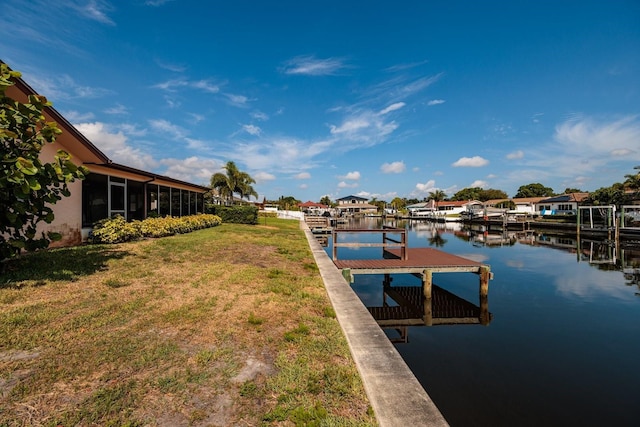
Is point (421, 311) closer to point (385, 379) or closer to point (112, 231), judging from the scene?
point (385, 379)

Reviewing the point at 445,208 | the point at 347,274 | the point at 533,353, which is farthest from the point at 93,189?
the point at 445,208

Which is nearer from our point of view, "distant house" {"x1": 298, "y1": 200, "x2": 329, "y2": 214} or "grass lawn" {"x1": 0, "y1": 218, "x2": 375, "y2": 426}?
"grass lawn" {"x1": 0, "y1": 218, "x2": 375, "y2": 426}

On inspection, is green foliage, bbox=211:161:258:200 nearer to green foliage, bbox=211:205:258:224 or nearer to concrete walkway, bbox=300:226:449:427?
green foliage, bbox=211:205:258:224

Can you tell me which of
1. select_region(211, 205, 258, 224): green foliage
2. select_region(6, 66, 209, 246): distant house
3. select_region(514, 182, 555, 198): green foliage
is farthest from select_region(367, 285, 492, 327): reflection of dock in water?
select_region(514, 182, 555, 198): green foliage

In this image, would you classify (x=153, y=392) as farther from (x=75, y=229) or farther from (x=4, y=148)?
(x=75, y=229)

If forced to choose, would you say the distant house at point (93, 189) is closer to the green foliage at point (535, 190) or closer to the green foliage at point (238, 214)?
the green foliage at point (238, 214)

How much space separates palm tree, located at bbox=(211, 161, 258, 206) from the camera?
42.8 m

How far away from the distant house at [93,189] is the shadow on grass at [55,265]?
156 centimetres

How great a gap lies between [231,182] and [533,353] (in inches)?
1624

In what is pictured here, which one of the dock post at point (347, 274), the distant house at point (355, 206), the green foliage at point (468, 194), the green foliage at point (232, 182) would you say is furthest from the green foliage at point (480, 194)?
the dock post at point (347, 274)

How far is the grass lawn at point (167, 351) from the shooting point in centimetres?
279

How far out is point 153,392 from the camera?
304 centimetres

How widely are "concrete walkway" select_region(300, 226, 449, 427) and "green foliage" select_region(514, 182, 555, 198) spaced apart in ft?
393

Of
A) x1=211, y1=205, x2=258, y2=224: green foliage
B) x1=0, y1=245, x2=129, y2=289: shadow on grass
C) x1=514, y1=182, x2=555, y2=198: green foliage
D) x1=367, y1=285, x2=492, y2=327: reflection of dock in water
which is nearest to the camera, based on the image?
x1=0, y1=245, x2=129, y2=289: shadow on grass
